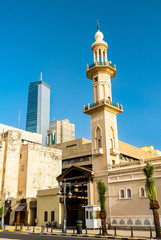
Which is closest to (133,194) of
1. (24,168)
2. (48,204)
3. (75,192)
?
(75,192)

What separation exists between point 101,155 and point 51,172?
903 inches

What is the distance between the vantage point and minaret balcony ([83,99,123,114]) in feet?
122

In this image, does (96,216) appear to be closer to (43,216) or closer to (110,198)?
(110,198)

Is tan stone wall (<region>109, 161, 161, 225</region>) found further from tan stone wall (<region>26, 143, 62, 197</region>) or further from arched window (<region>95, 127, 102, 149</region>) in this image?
tan stone wall (<region>26, 143, 62, 197</region>)

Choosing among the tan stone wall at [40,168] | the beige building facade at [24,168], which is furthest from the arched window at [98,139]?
the tan stone wall at [40,168]

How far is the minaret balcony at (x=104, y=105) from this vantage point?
3712cm

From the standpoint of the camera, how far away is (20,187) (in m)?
51.2

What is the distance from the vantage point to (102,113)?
37656mm

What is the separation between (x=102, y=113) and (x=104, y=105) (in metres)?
1.36

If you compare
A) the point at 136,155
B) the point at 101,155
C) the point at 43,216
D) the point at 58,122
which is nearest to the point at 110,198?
the point at 101,155

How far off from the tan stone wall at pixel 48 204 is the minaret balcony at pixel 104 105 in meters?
13.1

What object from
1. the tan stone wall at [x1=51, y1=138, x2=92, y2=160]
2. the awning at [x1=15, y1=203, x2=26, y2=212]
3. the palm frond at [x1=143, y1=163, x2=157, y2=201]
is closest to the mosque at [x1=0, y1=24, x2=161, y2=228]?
the awning at [x1=15, y1=203, x2=26, y2=212]

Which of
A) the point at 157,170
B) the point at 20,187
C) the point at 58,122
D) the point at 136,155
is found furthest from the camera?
the point at 58,122

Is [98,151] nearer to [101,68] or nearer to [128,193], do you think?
[128,193]
